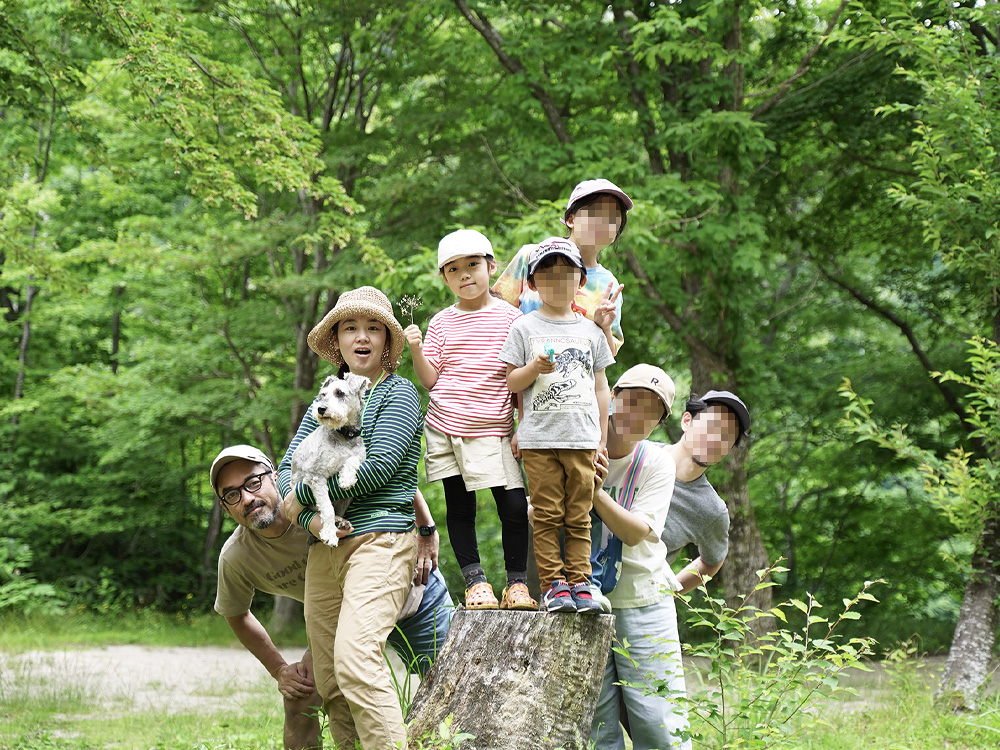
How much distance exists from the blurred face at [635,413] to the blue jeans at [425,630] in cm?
112

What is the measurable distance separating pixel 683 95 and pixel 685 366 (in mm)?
4423

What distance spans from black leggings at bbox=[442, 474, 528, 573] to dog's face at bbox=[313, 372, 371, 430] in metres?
0.45

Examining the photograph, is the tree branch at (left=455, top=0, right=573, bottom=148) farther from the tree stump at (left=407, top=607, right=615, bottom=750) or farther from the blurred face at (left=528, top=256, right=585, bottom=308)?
the tree stump at (left=407, top=607, right=615, bottom=750)

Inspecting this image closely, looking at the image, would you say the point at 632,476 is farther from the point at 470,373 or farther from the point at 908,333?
the point at 908,333

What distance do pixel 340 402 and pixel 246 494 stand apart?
0.93m

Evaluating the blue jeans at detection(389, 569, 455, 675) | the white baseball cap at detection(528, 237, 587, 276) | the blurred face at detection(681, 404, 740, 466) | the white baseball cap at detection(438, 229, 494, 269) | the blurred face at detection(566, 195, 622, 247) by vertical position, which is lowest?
the blue jeans at detection(389, 569, 455, 675)

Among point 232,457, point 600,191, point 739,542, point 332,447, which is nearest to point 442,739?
point 332,447

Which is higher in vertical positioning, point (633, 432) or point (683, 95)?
point (683, 95)

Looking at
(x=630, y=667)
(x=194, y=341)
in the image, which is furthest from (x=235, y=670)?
(x=630, y=667)

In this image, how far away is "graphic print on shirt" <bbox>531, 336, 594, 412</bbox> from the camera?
2.91 meters

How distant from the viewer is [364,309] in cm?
313

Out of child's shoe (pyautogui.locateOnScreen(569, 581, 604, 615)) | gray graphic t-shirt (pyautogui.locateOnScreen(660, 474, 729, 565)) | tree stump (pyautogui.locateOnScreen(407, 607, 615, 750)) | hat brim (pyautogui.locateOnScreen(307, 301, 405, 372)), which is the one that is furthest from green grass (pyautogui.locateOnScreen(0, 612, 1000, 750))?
hat brim (pyautogui.locateOnScreen(307, 301, 405, 372))

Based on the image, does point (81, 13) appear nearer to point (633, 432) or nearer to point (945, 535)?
point (633, 432)

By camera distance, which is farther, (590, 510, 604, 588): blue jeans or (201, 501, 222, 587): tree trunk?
(201, 501, 222, 587): tree trunk
